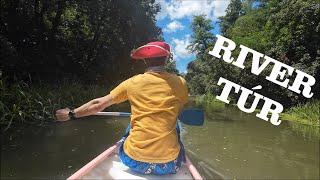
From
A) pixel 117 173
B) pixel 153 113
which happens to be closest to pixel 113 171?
pixel 117 173

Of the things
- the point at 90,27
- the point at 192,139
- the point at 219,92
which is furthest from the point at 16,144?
the point at 219,92

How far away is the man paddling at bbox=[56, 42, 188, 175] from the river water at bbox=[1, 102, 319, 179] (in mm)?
3915

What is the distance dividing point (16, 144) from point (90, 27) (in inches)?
733

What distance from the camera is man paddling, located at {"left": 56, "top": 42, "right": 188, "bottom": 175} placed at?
3.98 metres

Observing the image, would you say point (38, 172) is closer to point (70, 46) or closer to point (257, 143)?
point (257, 143)

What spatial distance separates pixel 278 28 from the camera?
28.0 m

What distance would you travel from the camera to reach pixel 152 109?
3.98 meters

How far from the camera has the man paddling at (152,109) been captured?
3.98m

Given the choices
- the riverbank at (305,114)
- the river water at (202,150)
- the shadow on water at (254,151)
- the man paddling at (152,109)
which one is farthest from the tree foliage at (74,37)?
the man paddling at (152,109)

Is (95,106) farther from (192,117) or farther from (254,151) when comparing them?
(254,151)

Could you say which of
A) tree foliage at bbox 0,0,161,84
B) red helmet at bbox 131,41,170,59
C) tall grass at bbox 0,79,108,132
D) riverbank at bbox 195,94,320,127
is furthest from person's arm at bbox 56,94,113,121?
riverbank at bbox 195,94,320,127

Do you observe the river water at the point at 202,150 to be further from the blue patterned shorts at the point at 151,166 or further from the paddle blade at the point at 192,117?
the blue patterned shorts at the point at 151,166

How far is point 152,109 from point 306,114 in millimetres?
17724

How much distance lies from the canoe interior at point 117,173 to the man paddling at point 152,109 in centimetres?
6
